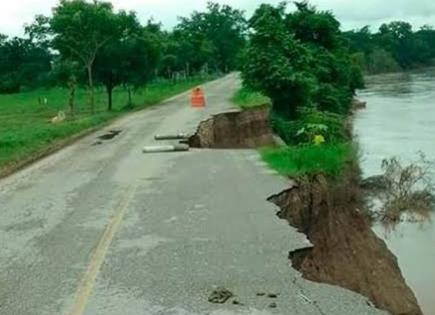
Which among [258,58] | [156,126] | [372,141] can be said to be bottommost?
[372,141]

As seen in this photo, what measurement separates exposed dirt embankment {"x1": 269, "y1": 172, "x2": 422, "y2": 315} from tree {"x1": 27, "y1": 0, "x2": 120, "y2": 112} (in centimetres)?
1908

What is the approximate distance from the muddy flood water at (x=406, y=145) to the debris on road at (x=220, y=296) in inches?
247

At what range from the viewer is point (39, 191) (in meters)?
14.0

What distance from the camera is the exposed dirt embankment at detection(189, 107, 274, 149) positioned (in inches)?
1008

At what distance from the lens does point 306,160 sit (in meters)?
16.1

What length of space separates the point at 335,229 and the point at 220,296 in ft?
24.9

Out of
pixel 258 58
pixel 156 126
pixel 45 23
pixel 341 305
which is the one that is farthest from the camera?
pixel 45 23

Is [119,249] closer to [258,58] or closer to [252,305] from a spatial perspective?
[252,305]

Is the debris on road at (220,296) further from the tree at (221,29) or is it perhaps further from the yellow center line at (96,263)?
the tree at (221,29)

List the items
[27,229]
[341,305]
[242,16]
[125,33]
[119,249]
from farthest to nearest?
[242,16], [125,33], [27,229], [119,249], [341,305]

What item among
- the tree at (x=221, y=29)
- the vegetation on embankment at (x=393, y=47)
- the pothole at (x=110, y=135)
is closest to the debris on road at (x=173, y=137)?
the pothole at (x=110, y=135)

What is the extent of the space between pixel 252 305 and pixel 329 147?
38.5ft

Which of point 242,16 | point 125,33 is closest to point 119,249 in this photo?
point 125,33

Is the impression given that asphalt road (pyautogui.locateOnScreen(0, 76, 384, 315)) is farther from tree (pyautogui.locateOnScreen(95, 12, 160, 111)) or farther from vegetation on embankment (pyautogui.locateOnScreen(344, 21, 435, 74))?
vegetation on embankment (pyautogui.locateOnScreen(344, 21, 435, 74))
